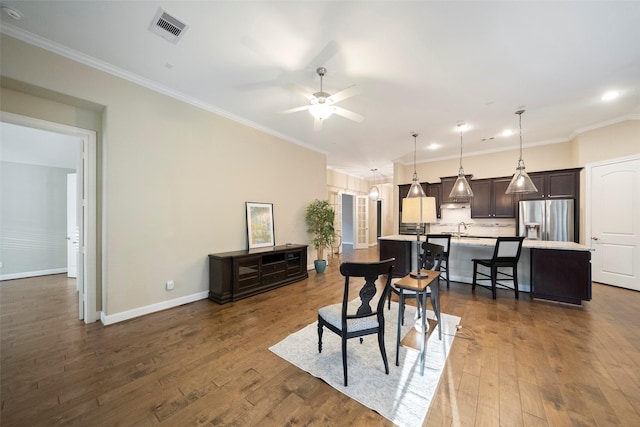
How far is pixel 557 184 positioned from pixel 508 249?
2830 millimetres

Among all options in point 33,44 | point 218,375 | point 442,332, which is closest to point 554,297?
point 442,332

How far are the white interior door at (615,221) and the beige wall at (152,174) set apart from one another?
6.75 metres

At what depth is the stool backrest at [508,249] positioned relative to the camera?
376cm

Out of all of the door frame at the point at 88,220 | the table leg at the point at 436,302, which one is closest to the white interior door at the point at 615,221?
the table leg at the point at 436,302

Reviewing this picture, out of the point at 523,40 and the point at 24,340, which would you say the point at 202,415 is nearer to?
the point at 24,340

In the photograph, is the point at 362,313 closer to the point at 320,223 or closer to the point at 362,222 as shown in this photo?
the point at 320,223

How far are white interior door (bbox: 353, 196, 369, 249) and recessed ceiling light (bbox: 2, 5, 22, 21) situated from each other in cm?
891

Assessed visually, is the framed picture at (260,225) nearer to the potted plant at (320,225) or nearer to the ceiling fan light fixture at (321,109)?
the potted plant at (320,225)

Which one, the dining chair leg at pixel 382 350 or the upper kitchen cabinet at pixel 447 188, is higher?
the upper kitchen cabinet at pixel 447 188

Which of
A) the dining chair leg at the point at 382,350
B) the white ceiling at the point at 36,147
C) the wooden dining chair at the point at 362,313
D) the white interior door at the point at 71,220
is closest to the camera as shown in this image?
the wooden dining chair at the point at 362,313

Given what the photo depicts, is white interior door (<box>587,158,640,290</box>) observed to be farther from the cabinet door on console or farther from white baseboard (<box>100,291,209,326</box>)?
white baseboard (<box>100,291,209,326</box>)

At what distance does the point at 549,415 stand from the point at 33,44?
5.53m

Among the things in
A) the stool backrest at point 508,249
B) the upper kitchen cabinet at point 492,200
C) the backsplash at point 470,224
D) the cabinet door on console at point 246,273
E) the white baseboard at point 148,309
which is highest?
the upper kitchen cabinet at point 492,200

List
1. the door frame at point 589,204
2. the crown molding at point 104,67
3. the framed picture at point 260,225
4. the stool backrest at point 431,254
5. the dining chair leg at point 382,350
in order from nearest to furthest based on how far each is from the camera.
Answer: the dining chair leg at point 382,350 < the crown molding at point 104,67 < the stool backrest at point 431,254 < the framed picture at point 260,225 < the door frame at point 589,204
